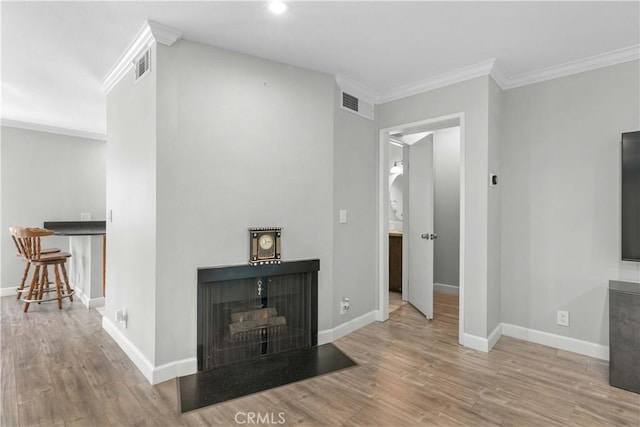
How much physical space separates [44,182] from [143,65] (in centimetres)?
380

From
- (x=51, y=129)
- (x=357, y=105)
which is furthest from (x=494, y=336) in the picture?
(x=51, y=129)

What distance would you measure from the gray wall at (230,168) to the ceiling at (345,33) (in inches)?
8.9

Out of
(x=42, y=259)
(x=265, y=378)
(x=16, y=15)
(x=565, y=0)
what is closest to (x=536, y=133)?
(x=565, y=0)

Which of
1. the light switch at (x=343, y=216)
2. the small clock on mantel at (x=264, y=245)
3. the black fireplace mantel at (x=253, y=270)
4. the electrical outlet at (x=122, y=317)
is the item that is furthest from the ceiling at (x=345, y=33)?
the electrical outlet at (x=122, y=317)

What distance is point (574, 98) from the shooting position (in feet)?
9.87

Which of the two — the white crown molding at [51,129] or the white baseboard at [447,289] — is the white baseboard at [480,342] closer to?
the white baseboard at [447,289]

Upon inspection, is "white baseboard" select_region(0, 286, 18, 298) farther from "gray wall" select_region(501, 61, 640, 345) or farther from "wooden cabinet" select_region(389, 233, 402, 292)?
"gray wall" select_region(501, 61, 640, 345)

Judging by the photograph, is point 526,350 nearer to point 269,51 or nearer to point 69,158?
point 269,51

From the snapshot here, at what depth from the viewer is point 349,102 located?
343 centimetres

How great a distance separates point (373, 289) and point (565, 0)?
9.45ft

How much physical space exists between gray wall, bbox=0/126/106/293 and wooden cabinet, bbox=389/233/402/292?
15.6 ft

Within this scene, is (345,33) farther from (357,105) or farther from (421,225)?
(421,225)

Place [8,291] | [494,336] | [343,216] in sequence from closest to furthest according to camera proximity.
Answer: [494,336] → [343,216] → [8,291]

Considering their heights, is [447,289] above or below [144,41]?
below
